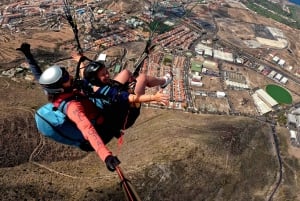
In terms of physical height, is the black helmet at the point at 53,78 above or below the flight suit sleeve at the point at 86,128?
above

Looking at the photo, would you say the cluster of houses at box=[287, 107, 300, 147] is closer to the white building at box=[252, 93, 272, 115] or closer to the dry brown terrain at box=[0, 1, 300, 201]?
the dry brown terrain at box=[0, 1, 300, 201]

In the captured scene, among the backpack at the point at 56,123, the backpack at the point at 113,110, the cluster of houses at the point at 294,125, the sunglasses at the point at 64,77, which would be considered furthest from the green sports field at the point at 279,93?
the sunglasses at the point at 64,77

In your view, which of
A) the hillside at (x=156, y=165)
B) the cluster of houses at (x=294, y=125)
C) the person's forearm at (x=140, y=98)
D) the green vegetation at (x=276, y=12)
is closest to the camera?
the person's forearm at (x=140, y=98)

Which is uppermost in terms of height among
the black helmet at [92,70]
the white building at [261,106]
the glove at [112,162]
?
the black helmet at [92,70]

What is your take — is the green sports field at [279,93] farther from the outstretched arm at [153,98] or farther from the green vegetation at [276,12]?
the outstretched arm at [153,98]

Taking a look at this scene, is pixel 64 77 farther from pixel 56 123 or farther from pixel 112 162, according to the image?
pixel 112 162

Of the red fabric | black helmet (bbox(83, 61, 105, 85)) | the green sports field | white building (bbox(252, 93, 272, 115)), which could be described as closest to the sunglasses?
the red fabric

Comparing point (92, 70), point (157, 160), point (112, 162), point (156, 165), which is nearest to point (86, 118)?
point (92, 70)
